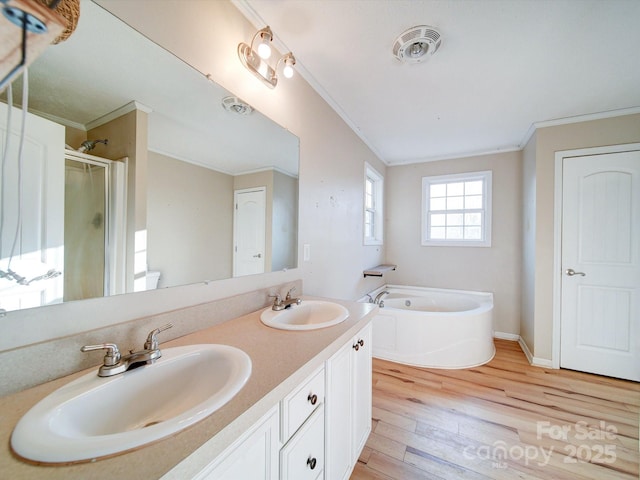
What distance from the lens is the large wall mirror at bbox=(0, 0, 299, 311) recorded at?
647 mm

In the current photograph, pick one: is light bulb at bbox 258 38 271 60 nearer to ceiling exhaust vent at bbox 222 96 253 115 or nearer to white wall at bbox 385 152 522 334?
ceiling exhaust vent at bbox 222 96 253 115

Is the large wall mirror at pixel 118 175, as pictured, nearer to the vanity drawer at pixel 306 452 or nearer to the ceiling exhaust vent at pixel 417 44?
the vanity drawer at pixel 306 452

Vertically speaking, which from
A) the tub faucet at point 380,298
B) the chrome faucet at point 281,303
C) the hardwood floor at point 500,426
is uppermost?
the chrome faucet at point 281,303

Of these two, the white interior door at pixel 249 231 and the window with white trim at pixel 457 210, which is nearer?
the white interior door at pixel 249 231

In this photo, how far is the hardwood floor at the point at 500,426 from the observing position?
136 centimetres

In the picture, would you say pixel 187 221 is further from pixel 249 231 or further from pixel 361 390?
pixel 361 390

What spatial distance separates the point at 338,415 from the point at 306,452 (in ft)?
0.87

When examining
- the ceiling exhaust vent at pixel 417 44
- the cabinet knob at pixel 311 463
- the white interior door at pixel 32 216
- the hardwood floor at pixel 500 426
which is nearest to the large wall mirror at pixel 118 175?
the white interior door at pixel 32 216

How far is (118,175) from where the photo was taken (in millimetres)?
827

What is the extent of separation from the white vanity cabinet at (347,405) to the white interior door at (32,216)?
3.07 feet

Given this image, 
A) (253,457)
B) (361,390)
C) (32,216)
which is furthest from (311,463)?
(32,216)

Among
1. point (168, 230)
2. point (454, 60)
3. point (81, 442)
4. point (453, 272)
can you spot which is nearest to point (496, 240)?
point (453, 272)

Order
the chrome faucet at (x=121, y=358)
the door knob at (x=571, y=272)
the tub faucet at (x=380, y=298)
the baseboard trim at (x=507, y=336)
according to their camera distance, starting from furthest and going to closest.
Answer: the baseboard trim at (x=507, y=336)
the tub faucet at (x=380, y=298)
the door knob at (x=571, y=272)
the chrome faucet at (x=121, y=358)

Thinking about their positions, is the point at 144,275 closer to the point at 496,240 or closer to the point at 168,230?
the point at 168,230
